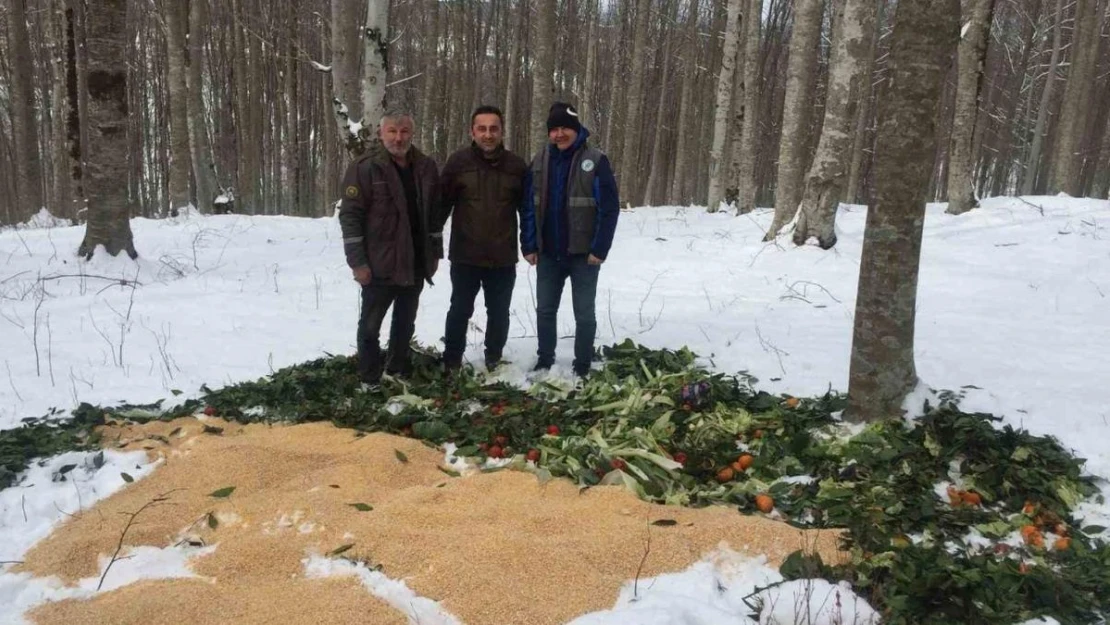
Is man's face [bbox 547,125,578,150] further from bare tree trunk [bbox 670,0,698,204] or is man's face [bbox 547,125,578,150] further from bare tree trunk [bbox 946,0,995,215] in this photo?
bare tree trunk [bbox 670,0,698,204]

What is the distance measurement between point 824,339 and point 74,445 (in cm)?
538

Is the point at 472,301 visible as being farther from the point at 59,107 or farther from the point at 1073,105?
the point at 1073,105

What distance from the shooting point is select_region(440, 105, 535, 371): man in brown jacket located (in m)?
4.89

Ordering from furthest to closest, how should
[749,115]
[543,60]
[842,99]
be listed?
[749,115] < [543,60] < [842,99]

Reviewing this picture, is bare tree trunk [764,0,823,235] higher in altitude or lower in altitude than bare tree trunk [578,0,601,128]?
lower

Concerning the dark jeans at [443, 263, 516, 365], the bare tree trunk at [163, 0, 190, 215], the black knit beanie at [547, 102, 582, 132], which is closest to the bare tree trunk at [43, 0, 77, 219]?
the bare tree trunk at [163, 0, 190, 215]

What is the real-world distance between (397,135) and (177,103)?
39.1ft

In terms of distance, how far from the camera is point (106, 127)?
316 inches

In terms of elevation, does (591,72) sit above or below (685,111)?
above

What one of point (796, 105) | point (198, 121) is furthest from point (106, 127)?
point (796, 105)

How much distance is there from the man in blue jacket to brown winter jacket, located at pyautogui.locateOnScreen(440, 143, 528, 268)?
0.41ft

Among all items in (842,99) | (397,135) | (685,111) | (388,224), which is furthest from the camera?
(685,111)

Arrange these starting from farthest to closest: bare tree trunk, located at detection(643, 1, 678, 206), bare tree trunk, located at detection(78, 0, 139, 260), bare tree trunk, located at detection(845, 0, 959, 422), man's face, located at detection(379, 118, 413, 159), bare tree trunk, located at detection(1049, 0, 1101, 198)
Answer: bare tree trunk, located at detection(643, 1, 678, 206) → bare tree trunk, located at detection(1049, 0, 1101, 198) → bare tree trunk, located at detection(78, 0, 139, 260) → man's face, located at detection(379, 118, 413, 159) → bare tree trunk, located at detection(845, 0, 959, 422)

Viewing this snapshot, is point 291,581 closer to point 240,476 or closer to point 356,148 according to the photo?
point 240,476
